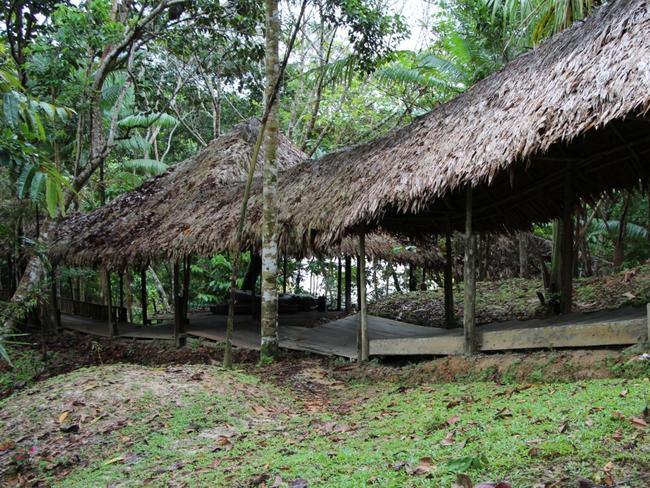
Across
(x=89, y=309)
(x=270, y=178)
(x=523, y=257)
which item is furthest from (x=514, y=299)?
(x=89, y=309)

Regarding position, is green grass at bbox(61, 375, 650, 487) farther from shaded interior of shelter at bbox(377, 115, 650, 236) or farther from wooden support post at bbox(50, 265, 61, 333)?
wooden support post at bbox(50, 265, 61, 333)

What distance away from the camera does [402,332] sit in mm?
9453

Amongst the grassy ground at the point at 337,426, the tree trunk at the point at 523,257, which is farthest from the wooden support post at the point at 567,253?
the tree trunk at the point at 523,257

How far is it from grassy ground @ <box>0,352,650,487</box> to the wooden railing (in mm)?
8839

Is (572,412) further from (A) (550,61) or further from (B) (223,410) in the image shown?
(A) (550,61)

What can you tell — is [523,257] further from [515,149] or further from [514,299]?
[515,149]

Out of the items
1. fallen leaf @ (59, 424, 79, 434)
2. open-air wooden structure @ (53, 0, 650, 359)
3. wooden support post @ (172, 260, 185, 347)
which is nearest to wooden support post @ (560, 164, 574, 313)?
open-air wooden structure @ (53, 0, 650, 359)

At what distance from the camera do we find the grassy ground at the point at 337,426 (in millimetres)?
2928

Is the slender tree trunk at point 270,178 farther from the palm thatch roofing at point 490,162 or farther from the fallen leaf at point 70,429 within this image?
the fallen leaf at point 70,429

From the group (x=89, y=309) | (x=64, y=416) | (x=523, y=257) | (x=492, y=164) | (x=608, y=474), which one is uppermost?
(x=492, y=164)

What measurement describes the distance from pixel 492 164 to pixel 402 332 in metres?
4.49

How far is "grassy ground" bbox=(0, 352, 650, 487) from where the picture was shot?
9.61 ft

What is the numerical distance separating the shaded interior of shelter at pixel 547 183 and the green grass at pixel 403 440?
7.15ft

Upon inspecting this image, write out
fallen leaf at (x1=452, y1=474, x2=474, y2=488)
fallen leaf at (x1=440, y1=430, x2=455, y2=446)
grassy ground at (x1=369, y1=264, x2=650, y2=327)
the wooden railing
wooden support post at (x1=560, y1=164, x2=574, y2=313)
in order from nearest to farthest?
fallen leaf at (x1=452, y1=474, x2=474, y2=488) < fallen leaf at (x1=440, y1=430, x2=455, y2=446) < wooden support post at (x1=560, y1=164, x2=574, y2=313) < grassy ground at (x1=369, y1=264, x2=650, y2=327) < the wooden railing
